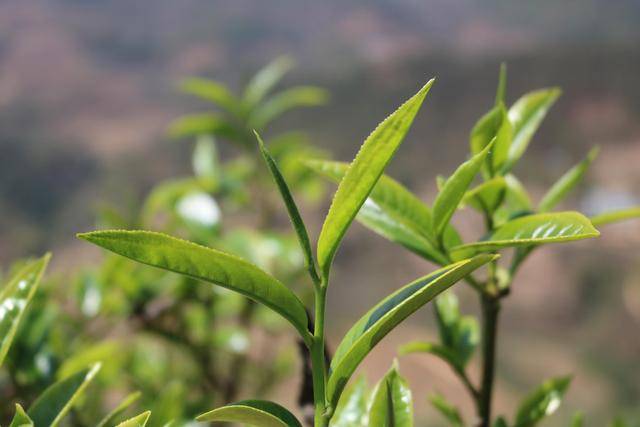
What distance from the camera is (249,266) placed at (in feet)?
1.31

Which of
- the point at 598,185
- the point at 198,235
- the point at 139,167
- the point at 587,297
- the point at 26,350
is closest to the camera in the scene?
the point at 26,350

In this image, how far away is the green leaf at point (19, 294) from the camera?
0.49 m

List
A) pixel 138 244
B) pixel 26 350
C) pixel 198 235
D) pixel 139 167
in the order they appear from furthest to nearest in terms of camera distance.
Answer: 1. pixel 139 167
2. pixel 198 235
3. pixel 26 350
4. pixel 138 244

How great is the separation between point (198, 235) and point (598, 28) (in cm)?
452

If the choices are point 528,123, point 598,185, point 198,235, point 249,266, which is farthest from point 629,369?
point 249,266

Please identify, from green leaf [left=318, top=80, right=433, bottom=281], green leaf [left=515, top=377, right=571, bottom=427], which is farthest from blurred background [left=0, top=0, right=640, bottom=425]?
green leaf [left=318, top=80, right=433, bottom=281]

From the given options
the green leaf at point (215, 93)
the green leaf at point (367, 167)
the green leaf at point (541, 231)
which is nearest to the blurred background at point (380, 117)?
the green leaf at point (215, 93)

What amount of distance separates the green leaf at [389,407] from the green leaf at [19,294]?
8.7 inches

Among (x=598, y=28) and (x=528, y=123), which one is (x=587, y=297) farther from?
(x=528, y=123)

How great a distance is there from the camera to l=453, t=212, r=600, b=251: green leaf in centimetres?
40

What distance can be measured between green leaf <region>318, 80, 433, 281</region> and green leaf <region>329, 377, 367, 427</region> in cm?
21

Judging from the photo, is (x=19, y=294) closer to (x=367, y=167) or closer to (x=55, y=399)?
(x=55, y=399)

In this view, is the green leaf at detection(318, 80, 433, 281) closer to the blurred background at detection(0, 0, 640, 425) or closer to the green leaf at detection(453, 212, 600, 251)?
the green leaf at detection(453, 212, 600, 251)

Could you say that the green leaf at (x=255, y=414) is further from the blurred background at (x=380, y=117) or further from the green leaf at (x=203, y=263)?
the blurred background at (x=380, y=117)
